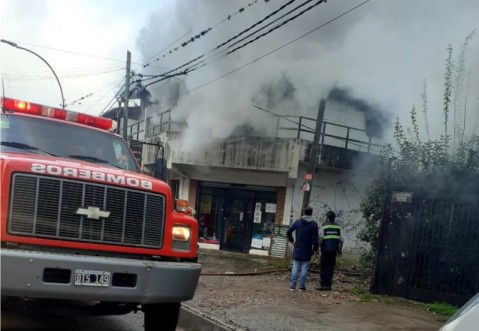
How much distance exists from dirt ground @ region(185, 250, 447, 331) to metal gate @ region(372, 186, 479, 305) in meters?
0.42

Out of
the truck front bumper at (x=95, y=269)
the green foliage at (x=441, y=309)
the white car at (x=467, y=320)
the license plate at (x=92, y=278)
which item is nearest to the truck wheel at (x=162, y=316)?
the truck front bumper at (x=95, y=269)

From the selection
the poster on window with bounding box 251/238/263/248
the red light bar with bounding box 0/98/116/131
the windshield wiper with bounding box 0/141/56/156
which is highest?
the red light bar with bounding box 0/98/116/131

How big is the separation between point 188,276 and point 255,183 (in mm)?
12974

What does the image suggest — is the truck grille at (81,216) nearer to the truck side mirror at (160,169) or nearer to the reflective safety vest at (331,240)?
the truck side mirror at (160,169)

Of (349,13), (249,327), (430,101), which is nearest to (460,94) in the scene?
(430,101)

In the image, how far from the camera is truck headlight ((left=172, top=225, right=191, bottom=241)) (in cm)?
469

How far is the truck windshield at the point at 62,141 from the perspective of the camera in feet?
15.7

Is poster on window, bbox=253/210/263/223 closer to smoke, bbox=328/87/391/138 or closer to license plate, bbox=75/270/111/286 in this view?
smoke, bbox=328/87/391/138

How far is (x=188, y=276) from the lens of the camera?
4.49 m

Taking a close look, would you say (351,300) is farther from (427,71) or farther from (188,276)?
(427,71)

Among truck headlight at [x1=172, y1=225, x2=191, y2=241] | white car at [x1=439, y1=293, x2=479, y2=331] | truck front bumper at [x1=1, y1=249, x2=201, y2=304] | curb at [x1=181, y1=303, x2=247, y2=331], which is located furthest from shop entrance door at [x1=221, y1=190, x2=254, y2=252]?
white car at [x1=439, y1=293, x2=479, y2=331]

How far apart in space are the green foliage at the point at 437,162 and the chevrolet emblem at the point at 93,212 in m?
5.62

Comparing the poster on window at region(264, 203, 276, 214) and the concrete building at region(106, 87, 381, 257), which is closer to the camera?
the concrete building at region(106, 87, 381, 257)

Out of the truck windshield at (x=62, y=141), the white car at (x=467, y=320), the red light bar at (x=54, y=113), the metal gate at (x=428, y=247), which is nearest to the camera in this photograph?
the white car at (x=467, y=320)
